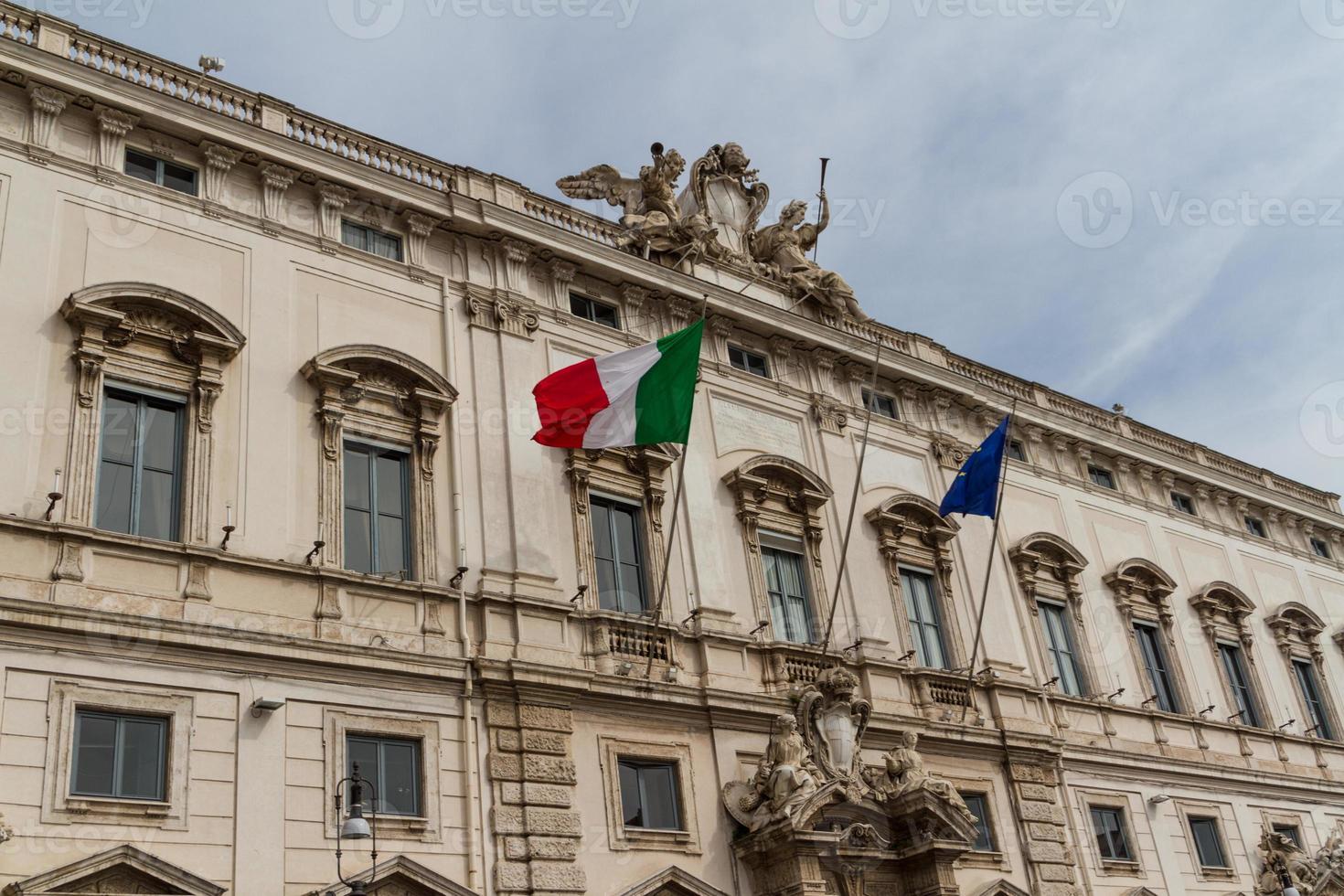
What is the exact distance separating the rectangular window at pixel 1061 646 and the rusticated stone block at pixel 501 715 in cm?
Answer: 1280

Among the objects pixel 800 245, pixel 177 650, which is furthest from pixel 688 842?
pixel 800 245

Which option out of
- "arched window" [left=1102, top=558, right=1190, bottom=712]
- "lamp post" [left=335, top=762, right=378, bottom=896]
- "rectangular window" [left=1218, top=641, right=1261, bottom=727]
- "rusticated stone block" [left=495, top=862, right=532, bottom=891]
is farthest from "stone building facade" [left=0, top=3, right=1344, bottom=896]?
"rectangular window" [left=1218, top=641, right=1261, bottom=727]

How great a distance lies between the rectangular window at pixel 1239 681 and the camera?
30391 mm

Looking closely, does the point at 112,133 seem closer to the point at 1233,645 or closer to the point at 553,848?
the point at 553,848

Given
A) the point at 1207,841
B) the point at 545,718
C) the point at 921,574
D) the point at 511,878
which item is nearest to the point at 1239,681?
the point at 1207,841

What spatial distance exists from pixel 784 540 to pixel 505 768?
7.56 metres

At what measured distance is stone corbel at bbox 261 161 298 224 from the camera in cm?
1986

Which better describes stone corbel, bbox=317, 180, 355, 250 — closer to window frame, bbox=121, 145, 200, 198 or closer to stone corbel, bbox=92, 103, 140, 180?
window frame, bbox=121, 145, 200, 198

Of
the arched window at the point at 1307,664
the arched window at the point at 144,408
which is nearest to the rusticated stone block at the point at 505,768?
the arched window at the point at 144,408

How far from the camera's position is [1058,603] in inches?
1099

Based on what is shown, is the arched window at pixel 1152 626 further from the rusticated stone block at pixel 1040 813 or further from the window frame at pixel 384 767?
the window frame at pixel 384 767

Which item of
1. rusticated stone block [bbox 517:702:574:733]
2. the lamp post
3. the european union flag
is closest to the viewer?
the lamp post

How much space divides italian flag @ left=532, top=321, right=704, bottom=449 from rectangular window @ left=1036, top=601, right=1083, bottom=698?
1094 cm

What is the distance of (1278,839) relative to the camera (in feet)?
91.8
